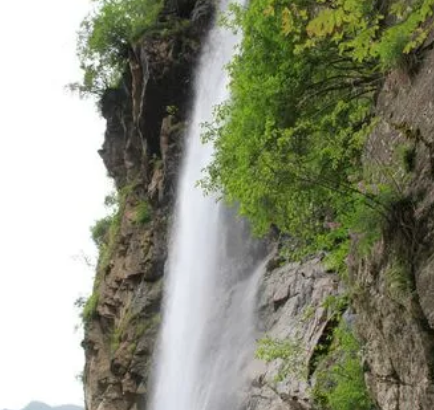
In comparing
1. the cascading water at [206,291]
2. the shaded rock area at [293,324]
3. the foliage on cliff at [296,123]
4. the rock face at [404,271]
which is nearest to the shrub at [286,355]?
the shaded rock area at [293,324]

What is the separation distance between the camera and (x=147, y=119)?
2689 cm

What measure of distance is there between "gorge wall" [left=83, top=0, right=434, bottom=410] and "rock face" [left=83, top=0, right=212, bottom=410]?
54 mm

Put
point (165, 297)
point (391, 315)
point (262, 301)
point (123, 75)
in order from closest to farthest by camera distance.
Answer: point (391, 315) < point (262, 301) < point (165, 297) < point (123, 75)

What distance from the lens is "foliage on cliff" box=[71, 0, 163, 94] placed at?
29641 mm

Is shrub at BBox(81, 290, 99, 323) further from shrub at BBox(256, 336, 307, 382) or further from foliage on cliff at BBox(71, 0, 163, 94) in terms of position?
shrub at BBox(256, 336, 307, 382)

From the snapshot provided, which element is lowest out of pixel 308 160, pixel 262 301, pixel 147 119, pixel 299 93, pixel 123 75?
pixel 262 301

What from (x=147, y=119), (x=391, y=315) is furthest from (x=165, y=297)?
(x=391, y=315)

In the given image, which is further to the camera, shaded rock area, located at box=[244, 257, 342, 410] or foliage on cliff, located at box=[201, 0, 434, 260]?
shaded rock area, located at box=[244, 257, 342, 410]

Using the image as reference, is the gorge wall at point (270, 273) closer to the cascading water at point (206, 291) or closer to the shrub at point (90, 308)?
the shrub at point (90, 308)

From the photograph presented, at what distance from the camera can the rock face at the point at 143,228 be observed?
78.5 ft

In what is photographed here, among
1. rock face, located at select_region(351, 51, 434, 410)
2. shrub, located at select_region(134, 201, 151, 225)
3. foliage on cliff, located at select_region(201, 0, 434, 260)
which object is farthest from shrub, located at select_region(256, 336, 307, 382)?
shrub, located at select_region(134, 201, 151, 225)

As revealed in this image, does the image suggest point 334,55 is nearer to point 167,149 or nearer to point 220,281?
point 220,281

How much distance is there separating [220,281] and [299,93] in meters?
9.44

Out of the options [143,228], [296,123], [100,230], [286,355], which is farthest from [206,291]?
[100,230]
